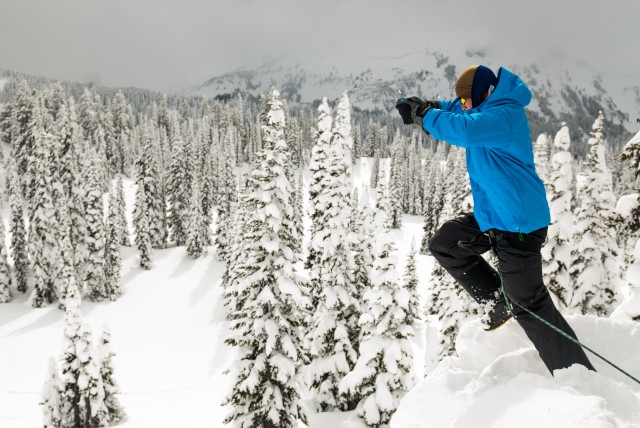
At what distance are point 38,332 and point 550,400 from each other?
161 feet

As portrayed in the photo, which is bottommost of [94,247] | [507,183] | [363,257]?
[94,247]

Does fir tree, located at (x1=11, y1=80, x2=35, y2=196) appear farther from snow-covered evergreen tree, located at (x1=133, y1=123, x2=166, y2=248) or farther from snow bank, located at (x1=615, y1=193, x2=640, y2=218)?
snow bank, located at (x1=615, y1=193, x2=640, y2=218)

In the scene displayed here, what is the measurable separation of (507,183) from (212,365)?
3784cm

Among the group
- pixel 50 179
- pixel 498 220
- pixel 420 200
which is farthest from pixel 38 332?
pixel 420 200

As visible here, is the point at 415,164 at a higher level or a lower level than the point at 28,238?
higher

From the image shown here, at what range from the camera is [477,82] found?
391 cm

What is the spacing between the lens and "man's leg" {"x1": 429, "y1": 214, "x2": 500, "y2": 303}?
14.6 ft

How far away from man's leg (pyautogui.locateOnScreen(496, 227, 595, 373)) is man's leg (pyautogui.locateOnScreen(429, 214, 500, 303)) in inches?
19.7

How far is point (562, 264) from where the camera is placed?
15.8 metres

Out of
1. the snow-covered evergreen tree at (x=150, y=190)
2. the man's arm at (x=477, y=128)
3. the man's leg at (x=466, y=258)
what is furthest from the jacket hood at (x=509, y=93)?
the snow-covered evergreen tree at (x=150, y=190)

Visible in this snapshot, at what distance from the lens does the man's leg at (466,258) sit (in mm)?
4453

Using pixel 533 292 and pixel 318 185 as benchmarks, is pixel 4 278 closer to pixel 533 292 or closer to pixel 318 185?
pixel 318 185

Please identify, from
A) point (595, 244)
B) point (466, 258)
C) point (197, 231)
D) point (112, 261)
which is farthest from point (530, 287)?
point (197, 231)

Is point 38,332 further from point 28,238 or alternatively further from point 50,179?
point 50,179
